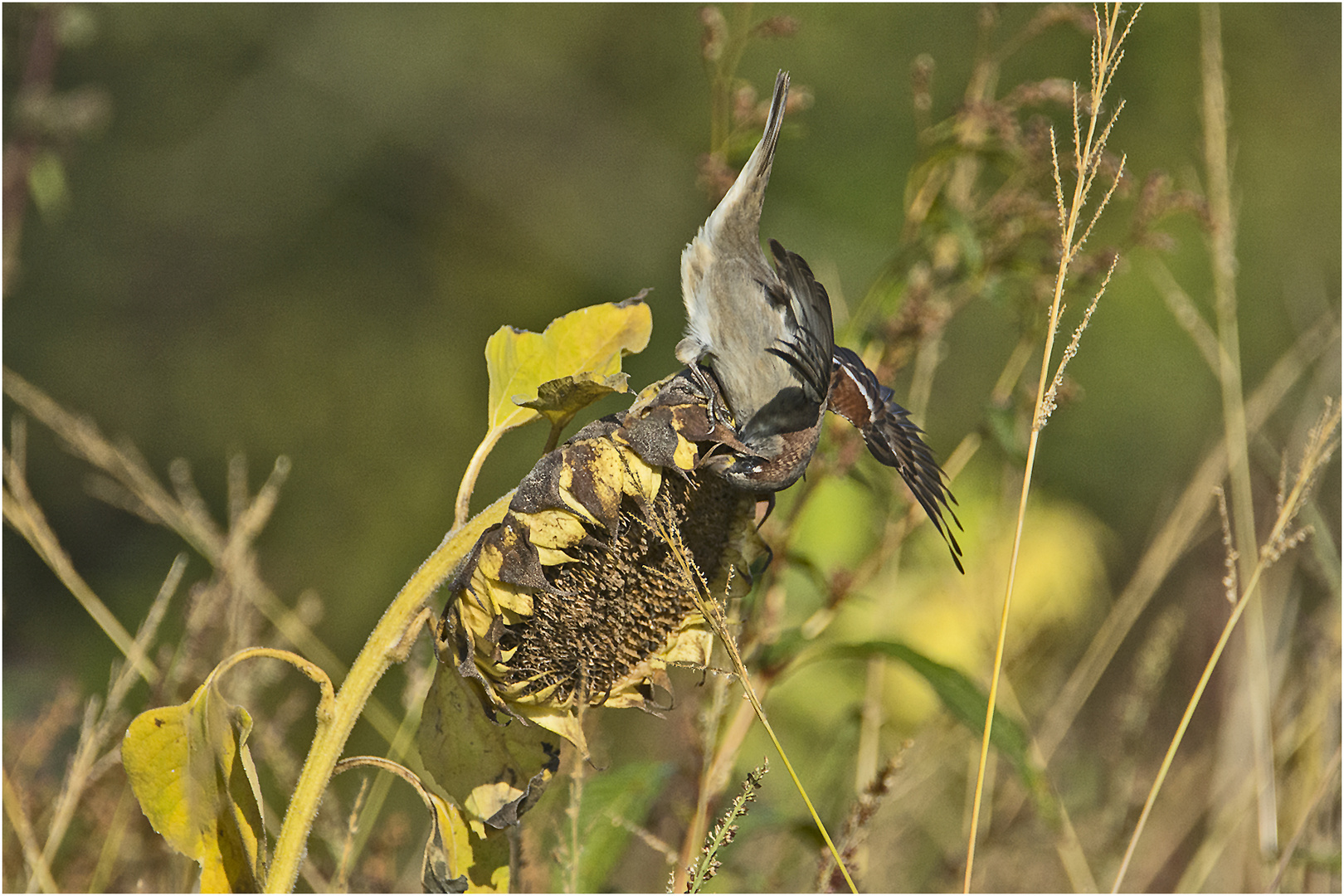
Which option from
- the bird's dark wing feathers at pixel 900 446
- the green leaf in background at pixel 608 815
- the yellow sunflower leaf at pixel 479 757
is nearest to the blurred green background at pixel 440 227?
the green leaf in background at pixel 608 815

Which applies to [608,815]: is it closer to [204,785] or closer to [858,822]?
[858,822]

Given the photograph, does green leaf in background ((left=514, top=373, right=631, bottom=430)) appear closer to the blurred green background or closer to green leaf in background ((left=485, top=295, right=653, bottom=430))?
green leaf in background ((left=485, top=295, right=653, bottom=430))

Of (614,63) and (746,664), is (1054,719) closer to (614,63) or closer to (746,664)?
(746,664)

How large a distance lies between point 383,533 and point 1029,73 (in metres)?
2.76

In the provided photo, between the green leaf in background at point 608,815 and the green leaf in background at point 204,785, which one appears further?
the green leaf in background at point 608,815

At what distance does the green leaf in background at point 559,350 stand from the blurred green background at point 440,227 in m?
2.79

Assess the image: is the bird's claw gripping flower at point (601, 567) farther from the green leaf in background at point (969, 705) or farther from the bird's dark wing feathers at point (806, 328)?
the green leaf in background at point (969, 705)

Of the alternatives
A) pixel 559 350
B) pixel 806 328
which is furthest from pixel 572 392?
pixel 806 328

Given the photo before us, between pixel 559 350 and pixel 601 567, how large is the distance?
210 millimetres

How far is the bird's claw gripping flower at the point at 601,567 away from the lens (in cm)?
100

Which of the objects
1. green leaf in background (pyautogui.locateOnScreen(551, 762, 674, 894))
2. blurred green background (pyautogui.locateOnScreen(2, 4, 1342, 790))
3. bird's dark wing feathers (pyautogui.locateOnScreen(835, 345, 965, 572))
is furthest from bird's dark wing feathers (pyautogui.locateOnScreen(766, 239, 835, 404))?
blurred green background (pyautogui.locateOnScreen(2, 4, 1342, 790))

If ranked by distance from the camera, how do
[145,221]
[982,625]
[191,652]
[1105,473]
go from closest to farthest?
[191,652] < [982,625] < [1105,473] < [145,221]

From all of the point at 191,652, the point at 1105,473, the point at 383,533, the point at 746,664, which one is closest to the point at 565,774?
the point at 746,664

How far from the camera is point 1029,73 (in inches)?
160
